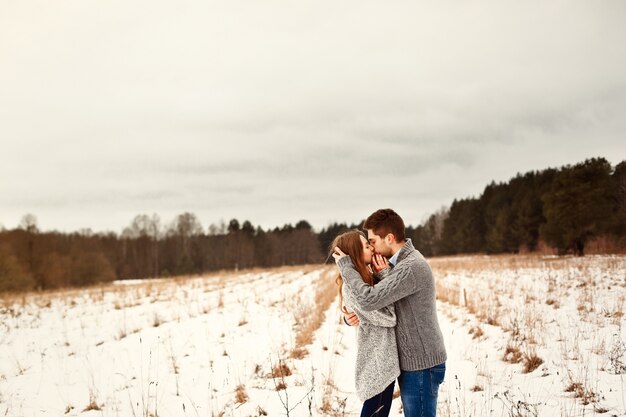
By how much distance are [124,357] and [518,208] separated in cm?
5730

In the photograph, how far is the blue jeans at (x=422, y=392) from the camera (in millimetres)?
2562

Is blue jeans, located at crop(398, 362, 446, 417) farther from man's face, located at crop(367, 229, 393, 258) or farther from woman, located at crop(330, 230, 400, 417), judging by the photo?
man's face, located at crop(367, 229, 393, 258)

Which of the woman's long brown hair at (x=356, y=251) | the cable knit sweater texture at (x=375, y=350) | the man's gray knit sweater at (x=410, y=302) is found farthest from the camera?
the woman's long brown hair at (x=356, y=251)

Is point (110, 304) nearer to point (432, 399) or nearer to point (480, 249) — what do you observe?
point (432, 399)

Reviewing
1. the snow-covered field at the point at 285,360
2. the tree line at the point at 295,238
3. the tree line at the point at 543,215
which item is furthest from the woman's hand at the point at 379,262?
the tree line at the point at 543,215

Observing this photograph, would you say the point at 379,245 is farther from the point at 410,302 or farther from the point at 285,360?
the point at 285,360

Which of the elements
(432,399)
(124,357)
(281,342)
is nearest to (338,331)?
(281,342)

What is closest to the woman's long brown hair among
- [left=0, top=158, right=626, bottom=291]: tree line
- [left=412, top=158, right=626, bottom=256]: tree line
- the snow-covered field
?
the snow-covered field

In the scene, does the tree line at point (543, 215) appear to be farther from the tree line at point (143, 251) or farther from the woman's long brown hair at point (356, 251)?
the woman's long brown hair at point (356, 251)

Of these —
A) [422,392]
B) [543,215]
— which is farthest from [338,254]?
[543,215]

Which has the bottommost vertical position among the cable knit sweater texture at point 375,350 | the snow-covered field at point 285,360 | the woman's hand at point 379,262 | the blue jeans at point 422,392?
the snow-covered field at point 285,360

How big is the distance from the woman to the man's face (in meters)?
0.04

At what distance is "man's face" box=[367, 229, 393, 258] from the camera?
278 cm

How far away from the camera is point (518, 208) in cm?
5425
